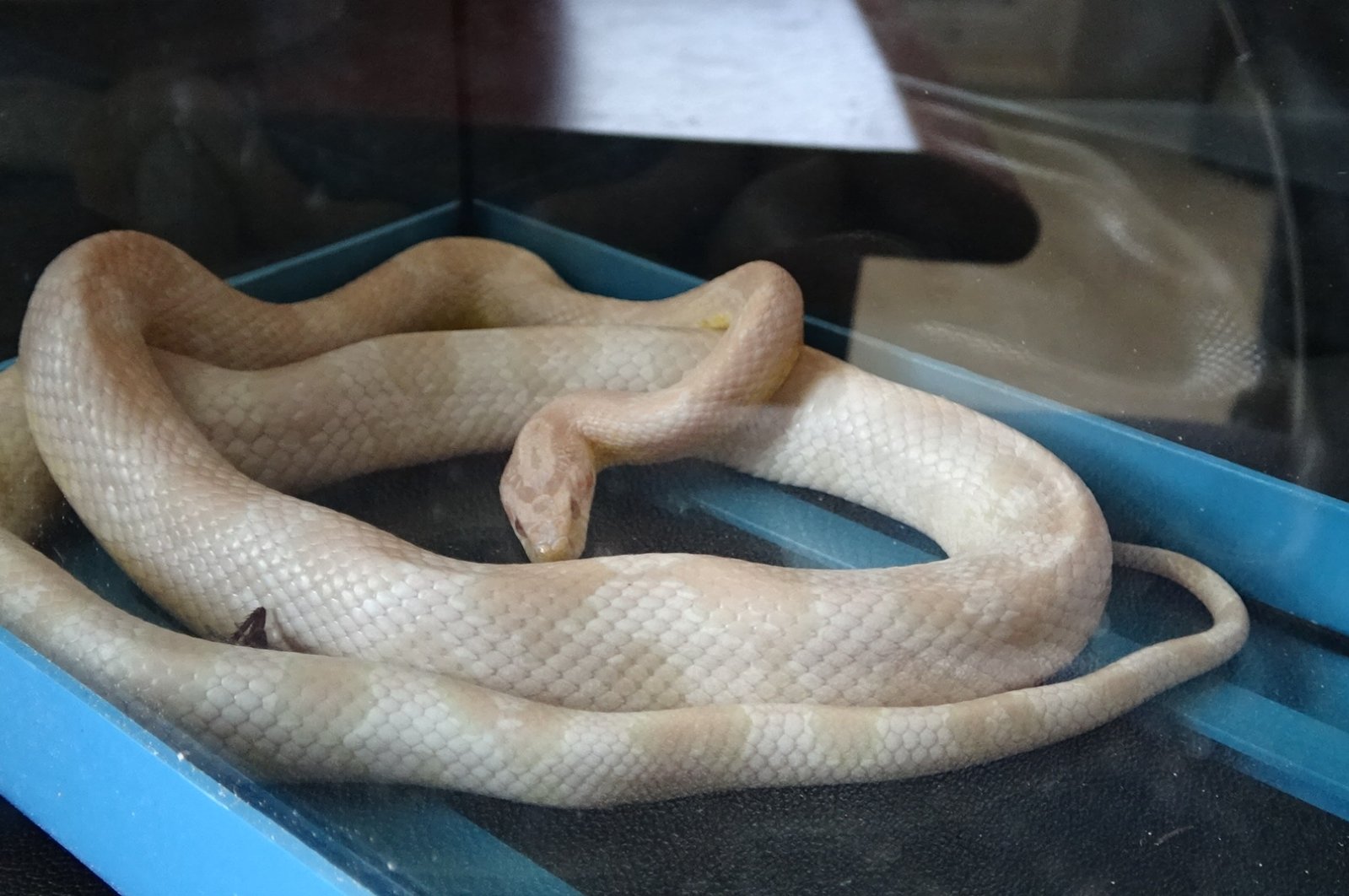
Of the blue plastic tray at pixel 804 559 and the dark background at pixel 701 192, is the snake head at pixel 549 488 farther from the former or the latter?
the dark background at pixel 701 192

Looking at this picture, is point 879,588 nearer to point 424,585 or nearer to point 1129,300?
point 424,585

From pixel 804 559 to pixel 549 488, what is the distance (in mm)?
415

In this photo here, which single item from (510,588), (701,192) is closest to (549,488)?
(510,588)

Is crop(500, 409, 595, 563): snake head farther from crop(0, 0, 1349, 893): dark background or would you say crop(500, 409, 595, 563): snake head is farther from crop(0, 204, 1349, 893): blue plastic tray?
crop(0, 0, 1349, 893): dark background

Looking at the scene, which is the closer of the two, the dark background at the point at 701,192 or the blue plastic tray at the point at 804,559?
the blue plastic tray at the point at 804,559

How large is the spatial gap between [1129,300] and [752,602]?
1.02 m

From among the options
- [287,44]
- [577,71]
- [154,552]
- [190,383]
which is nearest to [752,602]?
[154,552]

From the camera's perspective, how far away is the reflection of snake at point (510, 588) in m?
1.39

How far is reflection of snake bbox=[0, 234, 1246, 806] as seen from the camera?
1.39m

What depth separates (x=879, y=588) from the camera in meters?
1.62

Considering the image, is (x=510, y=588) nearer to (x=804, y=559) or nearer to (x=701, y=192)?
(x=804, y=559)

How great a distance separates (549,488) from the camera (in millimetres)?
1828

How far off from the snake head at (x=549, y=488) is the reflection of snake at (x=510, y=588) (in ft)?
0.32

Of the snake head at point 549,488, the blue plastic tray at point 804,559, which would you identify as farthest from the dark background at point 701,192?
the snake head at point 549,488
